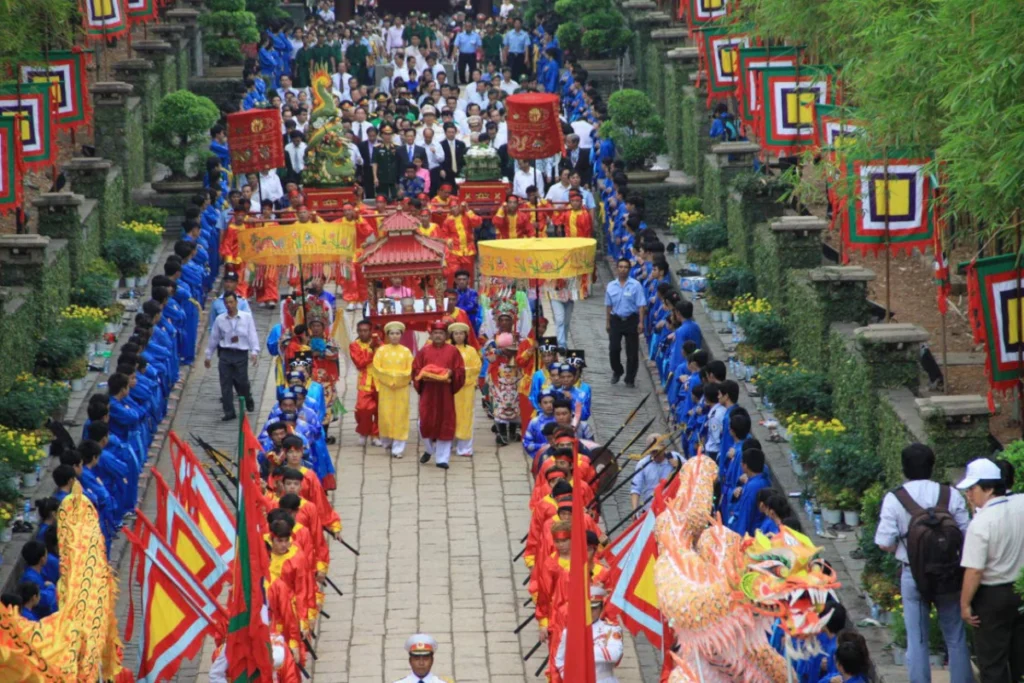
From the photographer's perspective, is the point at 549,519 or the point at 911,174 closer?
the point at 549,519

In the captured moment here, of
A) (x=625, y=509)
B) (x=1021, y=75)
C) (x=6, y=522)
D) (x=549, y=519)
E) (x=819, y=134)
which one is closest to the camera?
(x=1021, y=75)

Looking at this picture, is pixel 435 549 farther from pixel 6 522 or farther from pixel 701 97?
pixel 701 97

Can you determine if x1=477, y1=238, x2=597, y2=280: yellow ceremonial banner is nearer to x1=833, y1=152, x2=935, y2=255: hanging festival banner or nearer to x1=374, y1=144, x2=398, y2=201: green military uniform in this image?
x1=833, y1=152, x2=935, y2=255: hanging festival banner

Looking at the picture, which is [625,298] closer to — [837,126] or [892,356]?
[837,126]

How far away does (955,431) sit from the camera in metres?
Answer: 15.9

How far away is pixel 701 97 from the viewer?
99.6 ft

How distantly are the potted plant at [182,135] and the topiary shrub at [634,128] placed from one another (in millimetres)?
5517

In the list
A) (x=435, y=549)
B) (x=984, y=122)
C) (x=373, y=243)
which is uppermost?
(x=984, y=122)

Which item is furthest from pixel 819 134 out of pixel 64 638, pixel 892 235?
pixel 64 638

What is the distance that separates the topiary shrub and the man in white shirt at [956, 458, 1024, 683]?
1718 cm

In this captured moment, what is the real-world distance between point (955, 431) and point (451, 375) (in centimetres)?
625

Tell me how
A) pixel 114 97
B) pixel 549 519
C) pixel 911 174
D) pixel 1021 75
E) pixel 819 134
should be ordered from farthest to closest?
pixel 114 97 → pixel 819 134 → pixel 911 174 → pixel 549 519 → pixel 1021 75

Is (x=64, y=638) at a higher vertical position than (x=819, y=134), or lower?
lower

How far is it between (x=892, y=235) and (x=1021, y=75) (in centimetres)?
429
